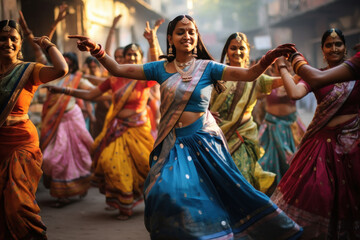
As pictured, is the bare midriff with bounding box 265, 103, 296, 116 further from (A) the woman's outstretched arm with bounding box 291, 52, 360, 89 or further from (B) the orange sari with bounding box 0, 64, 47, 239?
(B) the orange sari with bounding box 0, 64, 47, 239

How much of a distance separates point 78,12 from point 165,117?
346 inches

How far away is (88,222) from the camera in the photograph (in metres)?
6.20

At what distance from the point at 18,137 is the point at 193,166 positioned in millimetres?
1726

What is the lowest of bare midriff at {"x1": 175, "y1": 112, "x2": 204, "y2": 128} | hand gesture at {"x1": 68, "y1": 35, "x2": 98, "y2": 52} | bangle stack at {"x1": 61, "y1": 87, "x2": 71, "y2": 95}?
bare midriff at {"x1": 175, "y1": 112, "x2": 204, "y2": 128}

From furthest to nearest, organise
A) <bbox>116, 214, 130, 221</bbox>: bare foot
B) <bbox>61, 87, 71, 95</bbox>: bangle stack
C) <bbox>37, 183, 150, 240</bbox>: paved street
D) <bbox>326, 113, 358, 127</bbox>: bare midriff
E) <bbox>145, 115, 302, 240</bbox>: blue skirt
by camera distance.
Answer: <bbox>116, 214, 130, 221</bbox>: bare foot
<bbox>61, 87, 71, 95</bbox>: bangle stack
<bbox>37, 183, 150, 240</bbox>: paved street
<bbox>326, 113, 358, 127</bbox>: bare midriff
<bbox>145, 115, 302, 240</bbox>: blue skirt

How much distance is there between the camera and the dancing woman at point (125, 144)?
6.43m

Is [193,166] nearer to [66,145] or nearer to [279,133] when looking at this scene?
[279,133]

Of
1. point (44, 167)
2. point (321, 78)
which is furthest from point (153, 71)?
point (44, 167)

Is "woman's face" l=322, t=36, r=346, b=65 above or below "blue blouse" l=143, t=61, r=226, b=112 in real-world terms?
above

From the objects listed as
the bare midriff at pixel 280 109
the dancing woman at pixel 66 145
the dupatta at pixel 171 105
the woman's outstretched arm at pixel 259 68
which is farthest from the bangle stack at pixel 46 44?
the bare midriff at pixel 280 109

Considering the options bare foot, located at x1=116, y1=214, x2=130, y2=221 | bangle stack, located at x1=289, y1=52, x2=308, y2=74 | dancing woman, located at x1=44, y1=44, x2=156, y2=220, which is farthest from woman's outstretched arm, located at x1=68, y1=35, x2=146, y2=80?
bare foot, located at x1=116, y1=214, x2=130, y2=221

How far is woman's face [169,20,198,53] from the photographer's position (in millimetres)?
4043

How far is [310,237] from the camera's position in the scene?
14.1 feet

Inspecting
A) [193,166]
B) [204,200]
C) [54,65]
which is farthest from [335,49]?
[54,65]
